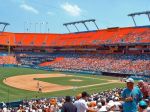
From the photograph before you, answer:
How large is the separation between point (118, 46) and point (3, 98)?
44981 mm

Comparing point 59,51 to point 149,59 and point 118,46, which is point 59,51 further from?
point 149,59

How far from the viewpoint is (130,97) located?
30.4 ft

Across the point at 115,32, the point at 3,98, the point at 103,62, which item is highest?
the point at 115,32

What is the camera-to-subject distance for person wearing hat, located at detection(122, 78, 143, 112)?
9.31m

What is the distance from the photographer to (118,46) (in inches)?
2975

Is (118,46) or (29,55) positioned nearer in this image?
(118,46)

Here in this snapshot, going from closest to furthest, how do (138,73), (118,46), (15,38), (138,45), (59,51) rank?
1. (138,73)
2. (138,45)
3. (118,46)
4. (59,51)
5. (15,38)

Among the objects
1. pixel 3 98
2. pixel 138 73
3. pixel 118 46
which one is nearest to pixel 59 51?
pixel 118 46

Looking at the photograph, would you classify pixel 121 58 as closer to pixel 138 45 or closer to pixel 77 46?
pixel 138 45

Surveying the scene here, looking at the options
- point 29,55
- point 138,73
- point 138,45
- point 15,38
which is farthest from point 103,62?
point 15,38

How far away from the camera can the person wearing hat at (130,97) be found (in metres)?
9.31

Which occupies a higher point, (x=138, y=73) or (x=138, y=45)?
(x=138, y=45)

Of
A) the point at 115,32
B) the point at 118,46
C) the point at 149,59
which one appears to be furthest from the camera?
the point at 115,32

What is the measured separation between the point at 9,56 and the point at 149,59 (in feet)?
143
